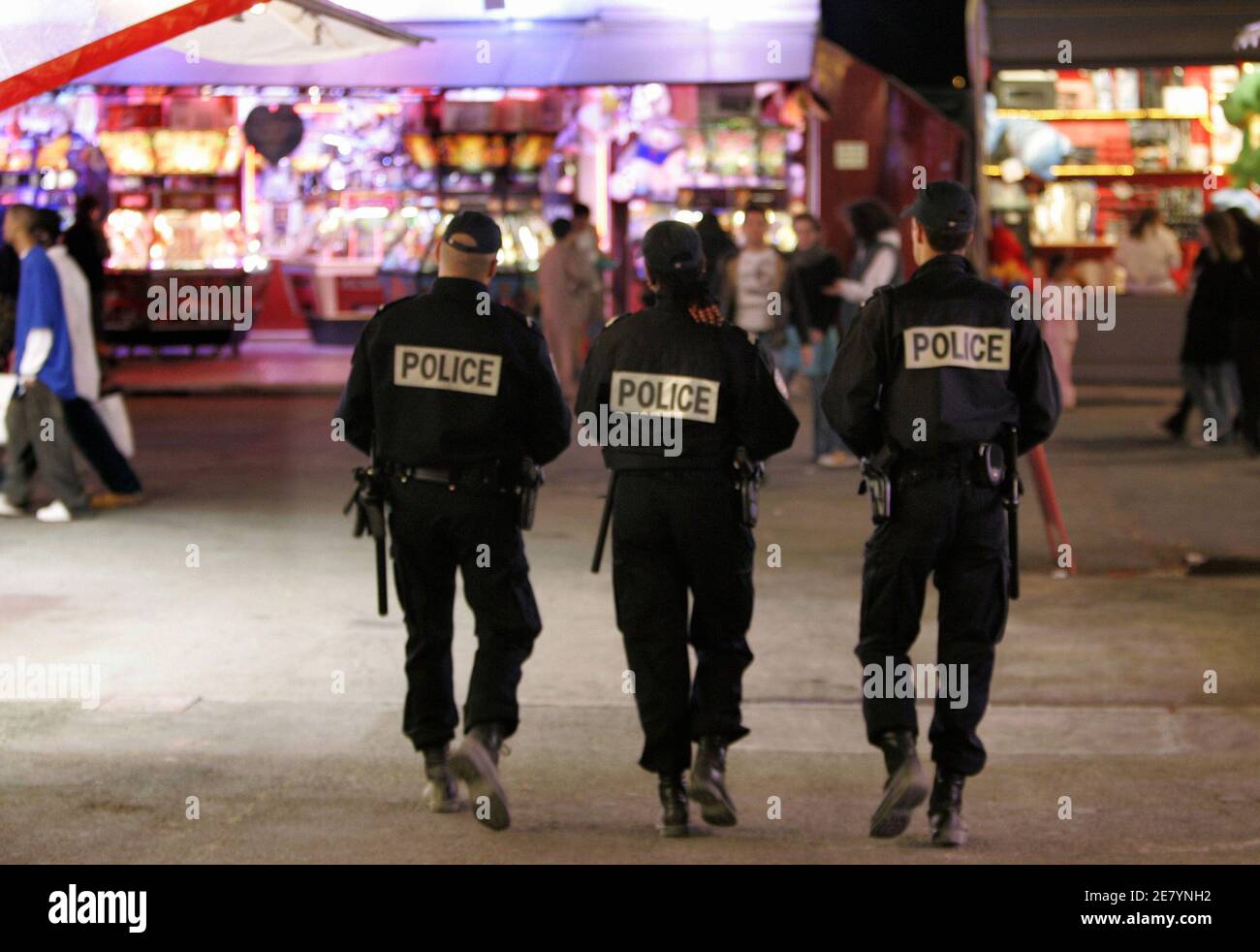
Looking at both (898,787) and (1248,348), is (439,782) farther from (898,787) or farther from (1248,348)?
(1248,348)

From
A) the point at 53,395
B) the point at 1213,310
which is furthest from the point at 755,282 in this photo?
the point at 53,395

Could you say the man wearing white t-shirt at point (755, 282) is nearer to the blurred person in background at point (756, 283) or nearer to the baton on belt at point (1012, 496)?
the blurred person in background at point (756, 283)

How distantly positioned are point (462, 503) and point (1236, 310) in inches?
412

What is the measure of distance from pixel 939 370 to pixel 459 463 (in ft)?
5.08

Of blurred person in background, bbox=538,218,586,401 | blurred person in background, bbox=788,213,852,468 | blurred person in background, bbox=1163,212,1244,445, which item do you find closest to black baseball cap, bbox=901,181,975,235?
blurred person in background, bbox=788,213,852,468

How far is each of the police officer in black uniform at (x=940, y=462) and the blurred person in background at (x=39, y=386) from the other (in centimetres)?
701

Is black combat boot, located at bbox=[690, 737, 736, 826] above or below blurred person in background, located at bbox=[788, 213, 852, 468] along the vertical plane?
below

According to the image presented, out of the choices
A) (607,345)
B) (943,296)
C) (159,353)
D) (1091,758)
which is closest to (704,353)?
(607,345)

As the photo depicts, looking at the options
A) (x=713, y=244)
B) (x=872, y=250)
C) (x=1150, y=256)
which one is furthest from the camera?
(x=1150, y=256)

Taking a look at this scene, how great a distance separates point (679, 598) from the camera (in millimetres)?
6031

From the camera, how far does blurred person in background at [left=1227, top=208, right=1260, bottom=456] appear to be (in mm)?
14555

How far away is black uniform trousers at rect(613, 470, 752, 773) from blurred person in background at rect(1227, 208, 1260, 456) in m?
9.62

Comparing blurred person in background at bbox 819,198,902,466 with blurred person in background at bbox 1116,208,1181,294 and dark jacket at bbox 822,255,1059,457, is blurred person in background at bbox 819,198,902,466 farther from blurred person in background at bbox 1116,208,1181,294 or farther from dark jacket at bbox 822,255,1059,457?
blurred person in background at bbox 1116,208,1181,294

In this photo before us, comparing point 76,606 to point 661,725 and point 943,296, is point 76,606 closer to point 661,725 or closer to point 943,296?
point 661,725
